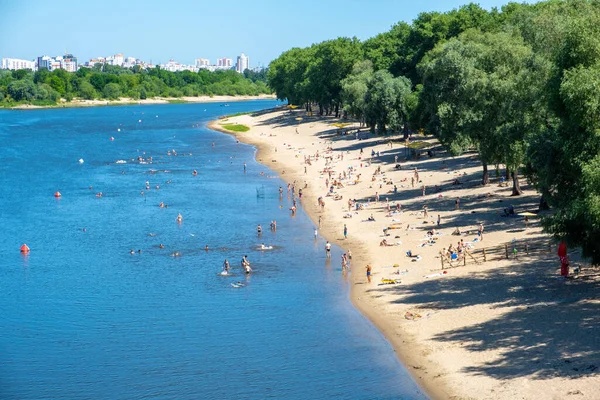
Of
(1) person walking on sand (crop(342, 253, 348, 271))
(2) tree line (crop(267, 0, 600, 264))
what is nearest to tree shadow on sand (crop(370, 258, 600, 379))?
(2) tree line (crop(267, 0, 600, 264))

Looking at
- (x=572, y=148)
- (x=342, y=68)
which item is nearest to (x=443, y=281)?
(x=572, y=148)

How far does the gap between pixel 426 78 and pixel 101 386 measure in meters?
51.8

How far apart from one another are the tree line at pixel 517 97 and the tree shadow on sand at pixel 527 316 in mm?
3006

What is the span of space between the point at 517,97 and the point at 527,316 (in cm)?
2270

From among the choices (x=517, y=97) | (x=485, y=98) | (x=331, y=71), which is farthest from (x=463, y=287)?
(x=331, y=71)

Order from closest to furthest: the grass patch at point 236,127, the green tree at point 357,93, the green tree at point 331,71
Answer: the green tree at point 357,93 < the green tree at point 331,71 < the grass patch at point 236,127

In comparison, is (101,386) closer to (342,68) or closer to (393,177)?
(393,177)

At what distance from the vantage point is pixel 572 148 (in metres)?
36.9

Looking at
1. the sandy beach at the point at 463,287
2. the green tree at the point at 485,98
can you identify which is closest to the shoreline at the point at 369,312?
the sandy beach at the point at 463,287

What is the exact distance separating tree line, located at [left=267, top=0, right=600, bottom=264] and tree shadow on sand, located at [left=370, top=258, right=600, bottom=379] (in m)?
3.01

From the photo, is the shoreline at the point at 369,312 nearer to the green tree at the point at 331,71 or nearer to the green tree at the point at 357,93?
the green tree at the point at 357,93

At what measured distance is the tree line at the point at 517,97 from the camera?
36.6 meters

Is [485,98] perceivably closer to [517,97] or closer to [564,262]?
[517,97]

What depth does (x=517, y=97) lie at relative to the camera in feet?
183
